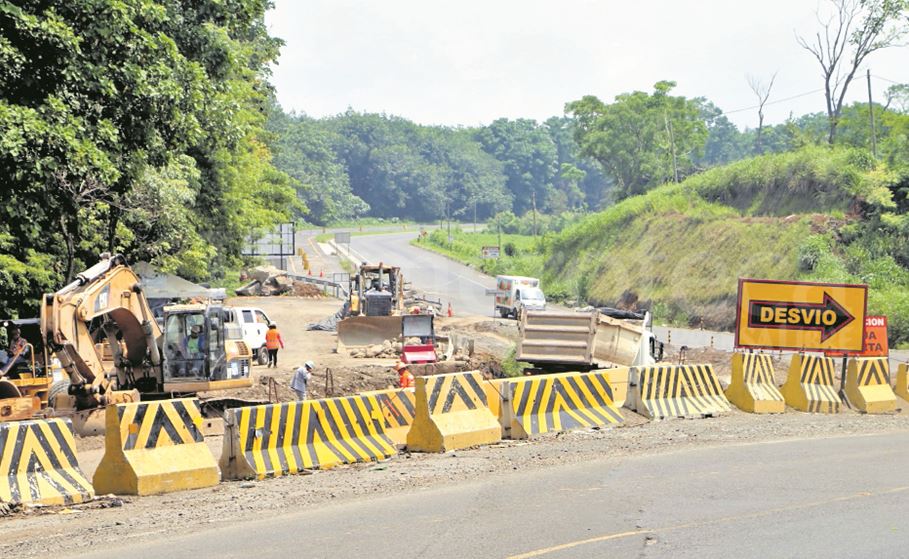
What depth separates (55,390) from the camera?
20641 mm

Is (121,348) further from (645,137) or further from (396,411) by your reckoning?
(645,137)

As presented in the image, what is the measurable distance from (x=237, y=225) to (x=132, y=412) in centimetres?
3532

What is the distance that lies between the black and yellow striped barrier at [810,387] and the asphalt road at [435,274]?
44081 millimetres

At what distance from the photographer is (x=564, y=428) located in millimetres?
18172

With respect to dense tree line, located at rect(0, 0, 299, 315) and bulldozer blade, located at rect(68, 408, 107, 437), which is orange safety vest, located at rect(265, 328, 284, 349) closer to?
dense tree line, located at rect(0, 0, 299, 315)

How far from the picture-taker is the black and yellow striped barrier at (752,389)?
21625mm

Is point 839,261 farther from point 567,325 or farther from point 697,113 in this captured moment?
point 697,113

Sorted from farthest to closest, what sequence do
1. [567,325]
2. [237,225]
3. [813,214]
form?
1. [813,214]
2. [237,225]
3. [567,325]

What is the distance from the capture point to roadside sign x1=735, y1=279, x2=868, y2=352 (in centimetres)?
2531

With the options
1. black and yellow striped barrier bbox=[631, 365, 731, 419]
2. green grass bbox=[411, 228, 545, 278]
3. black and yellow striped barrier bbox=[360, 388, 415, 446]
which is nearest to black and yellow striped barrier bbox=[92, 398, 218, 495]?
black and yellow striped barrier bbox=[360, 388, 415, 446]

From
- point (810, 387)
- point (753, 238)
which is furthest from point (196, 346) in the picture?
point (753, 238)

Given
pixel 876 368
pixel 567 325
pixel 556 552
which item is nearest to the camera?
pixel 556 552

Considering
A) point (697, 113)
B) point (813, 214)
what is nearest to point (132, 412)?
point (813, 214)

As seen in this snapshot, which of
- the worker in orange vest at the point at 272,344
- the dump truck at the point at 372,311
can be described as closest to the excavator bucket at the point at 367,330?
the dump truck at the point at 372,311
